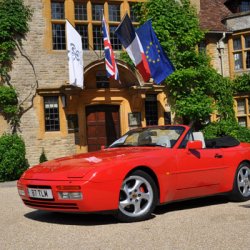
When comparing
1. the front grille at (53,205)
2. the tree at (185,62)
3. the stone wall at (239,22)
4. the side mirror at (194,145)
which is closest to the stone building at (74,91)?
the tree at (185,62)

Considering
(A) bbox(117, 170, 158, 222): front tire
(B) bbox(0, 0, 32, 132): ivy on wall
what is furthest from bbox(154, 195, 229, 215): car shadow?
(B) bbox(0, 0, 32, 132): ivy on wall

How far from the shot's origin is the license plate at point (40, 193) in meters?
5.75

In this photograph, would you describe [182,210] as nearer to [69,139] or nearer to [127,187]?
[127,187]

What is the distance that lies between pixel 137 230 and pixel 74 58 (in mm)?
10208

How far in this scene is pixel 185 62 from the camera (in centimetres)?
1769

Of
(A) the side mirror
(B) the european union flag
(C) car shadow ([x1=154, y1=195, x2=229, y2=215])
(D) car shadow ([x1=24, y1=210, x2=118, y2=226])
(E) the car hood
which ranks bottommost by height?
(C) car shadow ([x1=154, y1=195, x2=229, y2=215])

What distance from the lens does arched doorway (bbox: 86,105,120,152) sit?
16625 millimetres

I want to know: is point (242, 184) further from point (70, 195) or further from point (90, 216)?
point (70, 195)

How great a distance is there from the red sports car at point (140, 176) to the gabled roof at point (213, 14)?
12414 mm

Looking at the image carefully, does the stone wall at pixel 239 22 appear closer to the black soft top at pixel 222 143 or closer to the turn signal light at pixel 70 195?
the black soft top at pixel 222 143

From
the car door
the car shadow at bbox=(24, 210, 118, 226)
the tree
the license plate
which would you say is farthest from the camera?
the tree

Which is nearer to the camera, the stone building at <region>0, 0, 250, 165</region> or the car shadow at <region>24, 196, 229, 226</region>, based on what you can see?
the car shadow at <region>24, 196, 229, 226</region>

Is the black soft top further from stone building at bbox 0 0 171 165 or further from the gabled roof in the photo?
the gabled roof

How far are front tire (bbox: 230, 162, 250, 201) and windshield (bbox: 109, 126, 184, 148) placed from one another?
1297 millimetres
